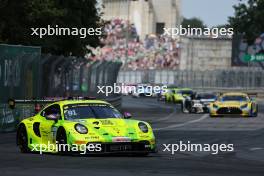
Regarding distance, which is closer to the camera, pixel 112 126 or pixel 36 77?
pixel 112 126

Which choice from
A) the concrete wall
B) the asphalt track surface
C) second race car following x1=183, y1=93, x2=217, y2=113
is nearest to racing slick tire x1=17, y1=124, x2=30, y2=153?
the asphalt track surface

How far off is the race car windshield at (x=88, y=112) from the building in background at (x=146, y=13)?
142 metres

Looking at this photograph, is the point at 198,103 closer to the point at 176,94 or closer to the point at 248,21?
the point at 176,94

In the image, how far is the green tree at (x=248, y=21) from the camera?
2940 inches

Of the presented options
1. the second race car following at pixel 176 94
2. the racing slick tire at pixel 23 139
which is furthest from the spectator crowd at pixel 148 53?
the racing slick tire at pixel 23 139

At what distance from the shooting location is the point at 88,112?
18.7 meters

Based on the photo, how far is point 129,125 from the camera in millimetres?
18062

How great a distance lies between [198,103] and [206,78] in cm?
4525

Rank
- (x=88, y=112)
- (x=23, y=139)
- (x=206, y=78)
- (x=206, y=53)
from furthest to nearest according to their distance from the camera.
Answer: (x=206, y=53), (x=206, y=78), (x=23, y=139), (x=88, y=112)

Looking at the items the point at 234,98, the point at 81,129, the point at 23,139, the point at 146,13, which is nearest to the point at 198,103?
the point at 234,98

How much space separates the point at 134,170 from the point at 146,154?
3742 mm

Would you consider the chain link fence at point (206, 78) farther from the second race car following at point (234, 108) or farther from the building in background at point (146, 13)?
the building in background at point (146, 13)

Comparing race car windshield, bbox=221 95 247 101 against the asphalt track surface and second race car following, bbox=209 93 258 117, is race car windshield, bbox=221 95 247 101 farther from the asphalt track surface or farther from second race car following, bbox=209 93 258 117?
the asphalt track surface

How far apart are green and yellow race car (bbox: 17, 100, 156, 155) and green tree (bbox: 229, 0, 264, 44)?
5593cm
